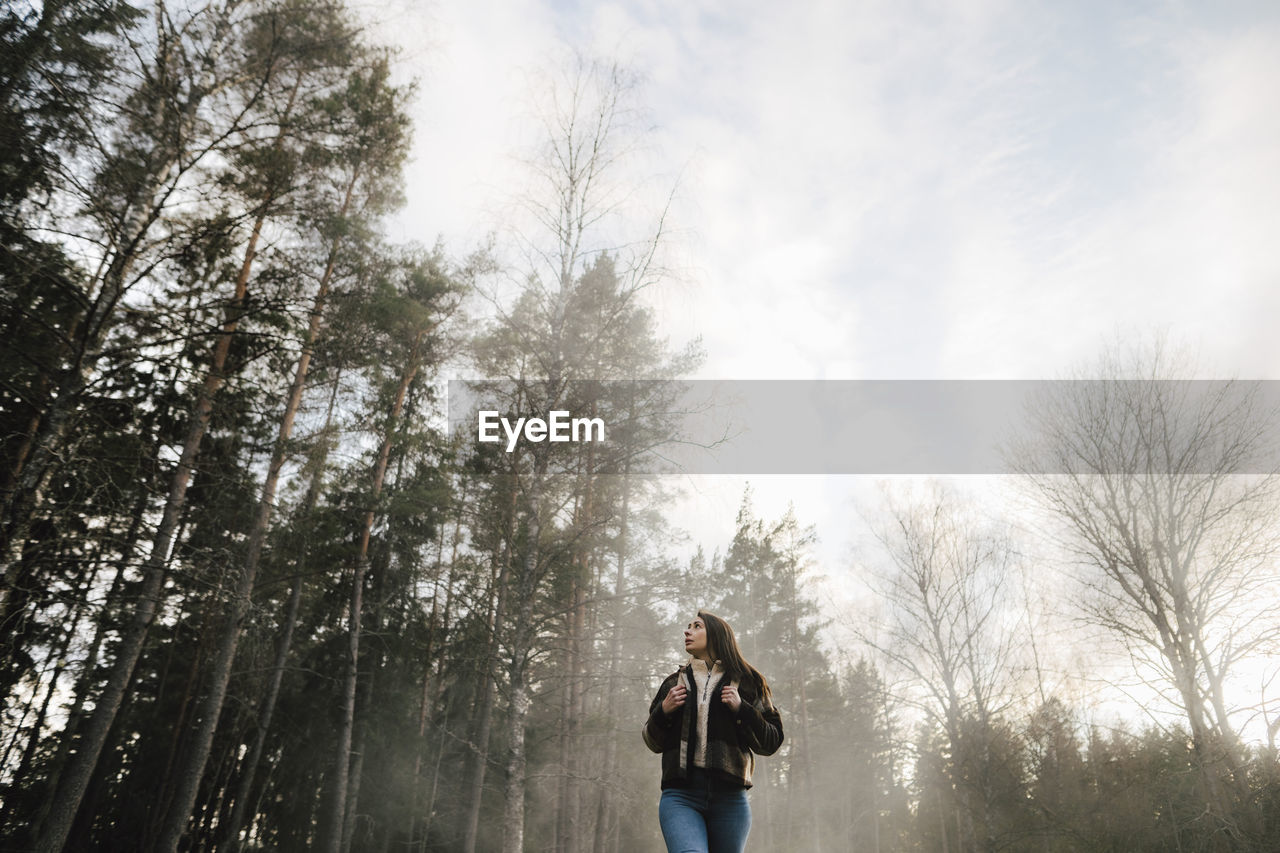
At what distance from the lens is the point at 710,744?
273 centimetres

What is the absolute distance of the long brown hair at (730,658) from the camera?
2.97m

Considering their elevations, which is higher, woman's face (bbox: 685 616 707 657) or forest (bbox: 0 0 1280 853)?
forest (bbox: 0 0 1280 853)

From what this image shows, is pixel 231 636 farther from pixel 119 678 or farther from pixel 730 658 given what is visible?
pixel 730 658

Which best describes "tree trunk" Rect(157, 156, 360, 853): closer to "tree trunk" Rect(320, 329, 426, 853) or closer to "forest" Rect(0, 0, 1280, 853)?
"forest" Rect(0, 0, 1280, 853)

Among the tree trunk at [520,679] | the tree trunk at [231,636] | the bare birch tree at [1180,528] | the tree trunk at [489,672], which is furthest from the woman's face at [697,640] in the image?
the bare birch tree at [1180,528]

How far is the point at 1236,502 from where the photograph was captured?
10.5 meters

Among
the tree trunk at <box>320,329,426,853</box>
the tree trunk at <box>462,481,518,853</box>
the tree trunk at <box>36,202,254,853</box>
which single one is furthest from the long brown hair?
the tree trunk at <box>320,329,426,853</box>

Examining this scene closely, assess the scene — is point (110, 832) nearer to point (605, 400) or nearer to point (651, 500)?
point (651, 500)

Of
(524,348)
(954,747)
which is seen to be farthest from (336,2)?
(954,747)

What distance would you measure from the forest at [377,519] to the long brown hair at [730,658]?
3.27 metres

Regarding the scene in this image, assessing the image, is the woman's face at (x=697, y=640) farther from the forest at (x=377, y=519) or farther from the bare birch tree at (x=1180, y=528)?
the bare birch tree at (x=1180, y=528)

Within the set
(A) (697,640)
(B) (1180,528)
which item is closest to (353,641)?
(A) (697,640)

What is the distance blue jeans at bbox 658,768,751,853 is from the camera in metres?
2.61

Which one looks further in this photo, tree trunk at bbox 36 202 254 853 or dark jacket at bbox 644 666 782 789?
tree trunk at bbox 36 202 254 853
